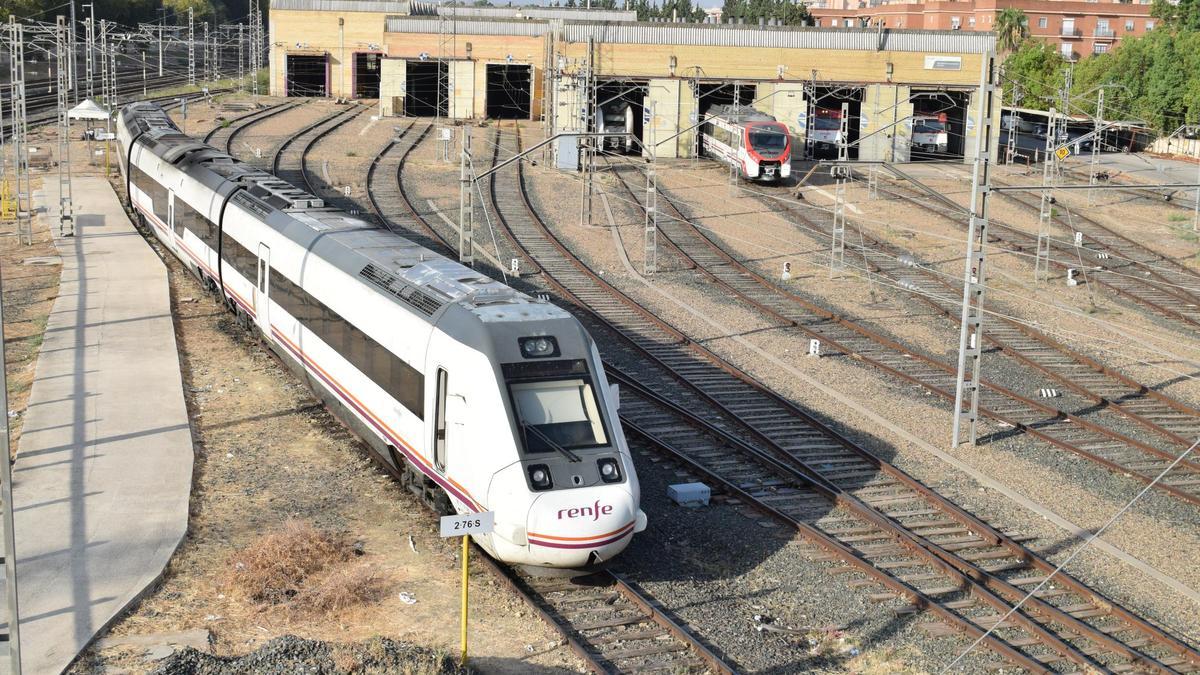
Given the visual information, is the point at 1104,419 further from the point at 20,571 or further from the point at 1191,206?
the point at 1191,206

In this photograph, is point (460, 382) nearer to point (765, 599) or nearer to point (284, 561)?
point (284, 561)

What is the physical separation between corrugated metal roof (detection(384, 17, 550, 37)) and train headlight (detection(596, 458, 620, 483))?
53011 millimetres

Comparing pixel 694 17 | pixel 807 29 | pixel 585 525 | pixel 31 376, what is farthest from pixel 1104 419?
pixel 694 17

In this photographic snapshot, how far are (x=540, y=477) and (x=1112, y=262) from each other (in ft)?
93.1

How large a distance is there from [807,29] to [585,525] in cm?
4667

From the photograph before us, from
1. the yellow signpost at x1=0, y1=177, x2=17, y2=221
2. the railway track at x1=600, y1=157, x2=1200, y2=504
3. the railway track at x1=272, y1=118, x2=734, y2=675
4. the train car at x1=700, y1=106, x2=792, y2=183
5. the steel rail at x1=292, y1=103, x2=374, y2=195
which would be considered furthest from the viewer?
the train car at x1=700, y1=106, x2=792, y2=183

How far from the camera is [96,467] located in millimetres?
16906

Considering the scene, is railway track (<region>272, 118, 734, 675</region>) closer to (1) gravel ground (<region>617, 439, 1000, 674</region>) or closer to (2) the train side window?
(1) gravel ground (<region>617, 439, 1000, 674</region>)

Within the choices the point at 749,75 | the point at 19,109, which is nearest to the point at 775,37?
the point at 749,75

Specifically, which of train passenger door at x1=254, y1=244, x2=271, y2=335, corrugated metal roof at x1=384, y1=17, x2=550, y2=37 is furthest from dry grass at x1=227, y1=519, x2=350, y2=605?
corrugated metal roof at x1=384, y1=17, x2=550, y2=37

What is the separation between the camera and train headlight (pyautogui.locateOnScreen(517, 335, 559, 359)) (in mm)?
13492

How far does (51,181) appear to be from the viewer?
45.3 m

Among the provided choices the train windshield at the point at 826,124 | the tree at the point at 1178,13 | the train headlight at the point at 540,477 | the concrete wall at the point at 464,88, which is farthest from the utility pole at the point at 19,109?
the tree at the point at 1178,13

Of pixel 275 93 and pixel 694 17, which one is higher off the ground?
pixel 694 17
